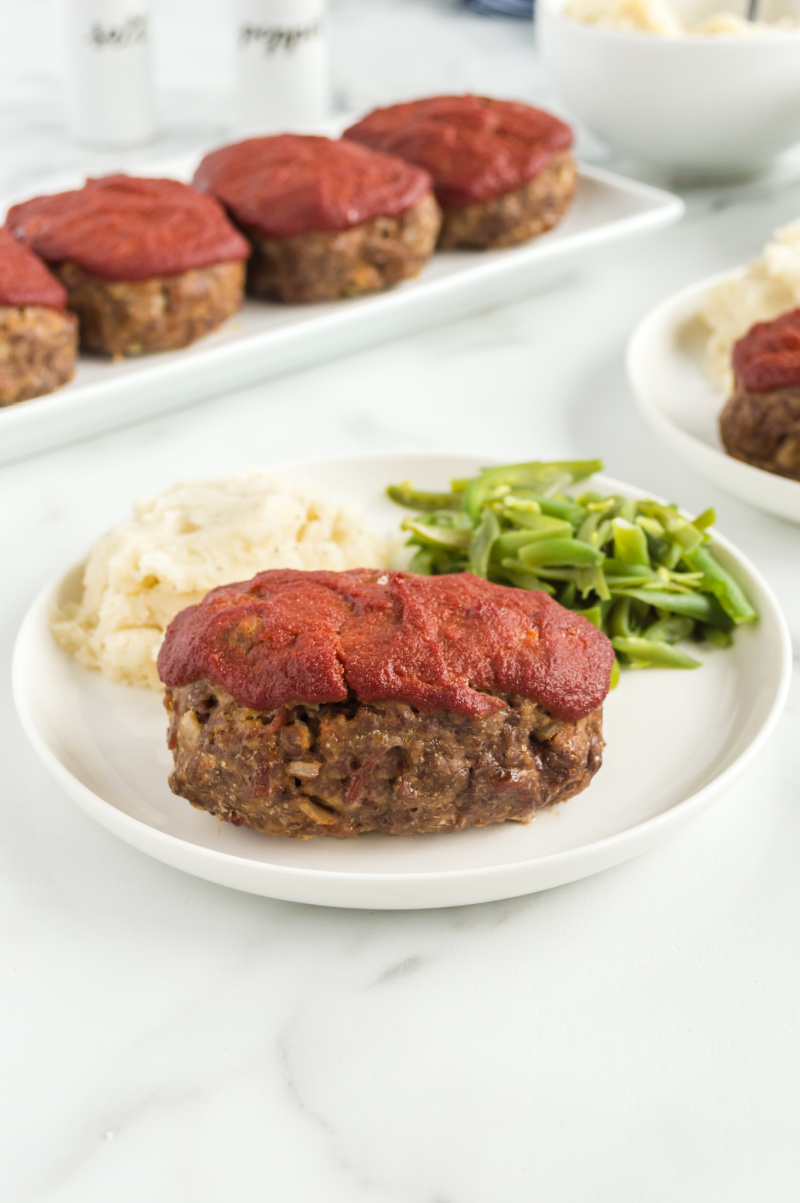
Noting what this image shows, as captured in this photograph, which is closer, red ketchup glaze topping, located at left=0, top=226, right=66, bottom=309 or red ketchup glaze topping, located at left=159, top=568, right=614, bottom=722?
red ketchup glaze topping, located at left=159, top=568, right=614, bottom=722

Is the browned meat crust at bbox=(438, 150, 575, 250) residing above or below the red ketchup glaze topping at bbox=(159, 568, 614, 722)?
below

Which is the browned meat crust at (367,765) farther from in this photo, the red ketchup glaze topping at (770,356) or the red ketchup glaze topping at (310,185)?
the red ketchup glaze topping at (310,185)

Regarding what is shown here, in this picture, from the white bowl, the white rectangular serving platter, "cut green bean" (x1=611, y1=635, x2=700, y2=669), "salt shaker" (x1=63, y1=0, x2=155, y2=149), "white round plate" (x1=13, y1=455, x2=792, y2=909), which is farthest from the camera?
"salt shaker" (x1=63, y1=0, x2=155, y2=149)

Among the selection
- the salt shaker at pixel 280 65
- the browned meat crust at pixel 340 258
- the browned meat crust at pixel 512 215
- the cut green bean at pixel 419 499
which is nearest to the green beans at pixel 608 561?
the cut green bean at pixel 419 499

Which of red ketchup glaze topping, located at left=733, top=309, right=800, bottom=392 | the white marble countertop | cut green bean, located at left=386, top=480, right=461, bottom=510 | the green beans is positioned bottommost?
the white marble countertop

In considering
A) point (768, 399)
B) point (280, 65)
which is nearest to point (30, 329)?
point (768, 399)

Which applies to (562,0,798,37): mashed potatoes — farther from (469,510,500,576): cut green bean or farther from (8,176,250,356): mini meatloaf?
(469,510,500,576): cut green bean

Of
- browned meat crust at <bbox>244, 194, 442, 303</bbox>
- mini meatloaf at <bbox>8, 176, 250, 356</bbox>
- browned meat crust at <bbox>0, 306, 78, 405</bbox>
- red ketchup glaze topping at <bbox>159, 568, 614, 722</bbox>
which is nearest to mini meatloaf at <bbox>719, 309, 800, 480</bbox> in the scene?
red ketchup glaze topping at <bbox>159, 568, 614, 722</bbox>

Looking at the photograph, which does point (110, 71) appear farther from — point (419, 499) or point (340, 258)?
point (419, 499)
